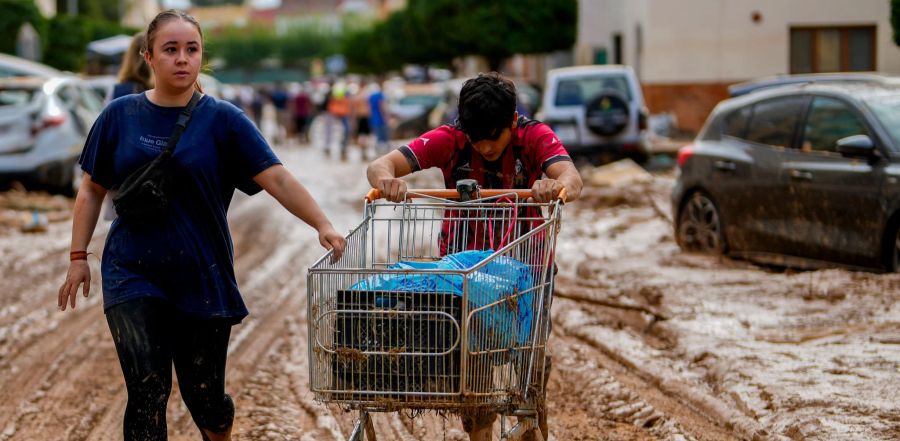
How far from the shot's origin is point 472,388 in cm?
445

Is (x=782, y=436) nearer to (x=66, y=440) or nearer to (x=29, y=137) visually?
(x=66, y=440)

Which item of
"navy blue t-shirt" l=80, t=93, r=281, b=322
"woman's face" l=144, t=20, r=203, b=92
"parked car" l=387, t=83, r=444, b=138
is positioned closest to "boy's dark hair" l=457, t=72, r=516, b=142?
"navy blue t-shirt" l=80, t=93, r=281, b=322

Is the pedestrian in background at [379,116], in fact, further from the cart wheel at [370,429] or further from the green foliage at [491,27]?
the cart wheel at [370,429]

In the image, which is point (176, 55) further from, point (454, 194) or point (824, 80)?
point (824, 80)

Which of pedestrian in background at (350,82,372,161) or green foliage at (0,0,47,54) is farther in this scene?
green foliage at (0,0,47,54)

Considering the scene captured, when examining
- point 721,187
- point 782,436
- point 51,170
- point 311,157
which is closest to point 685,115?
point 311,157

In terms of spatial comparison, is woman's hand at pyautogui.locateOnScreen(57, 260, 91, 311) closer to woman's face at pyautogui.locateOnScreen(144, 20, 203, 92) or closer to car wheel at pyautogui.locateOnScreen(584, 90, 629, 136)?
woman's face at pyautogui.locateOnScreen(144, 20, 203, 92)

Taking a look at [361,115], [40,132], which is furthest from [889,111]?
[361,115]

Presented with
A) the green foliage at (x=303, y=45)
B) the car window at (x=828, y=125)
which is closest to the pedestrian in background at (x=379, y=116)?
the car window at (x=828, y=125)

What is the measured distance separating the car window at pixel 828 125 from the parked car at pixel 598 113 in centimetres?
1162

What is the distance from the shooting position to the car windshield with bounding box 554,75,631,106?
22953 mm

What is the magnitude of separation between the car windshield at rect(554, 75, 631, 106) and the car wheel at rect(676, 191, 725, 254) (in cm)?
1068

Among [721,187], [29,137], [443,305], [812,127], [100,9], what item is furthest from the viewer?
[100,9]

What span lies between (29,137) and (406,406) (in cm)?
1377
